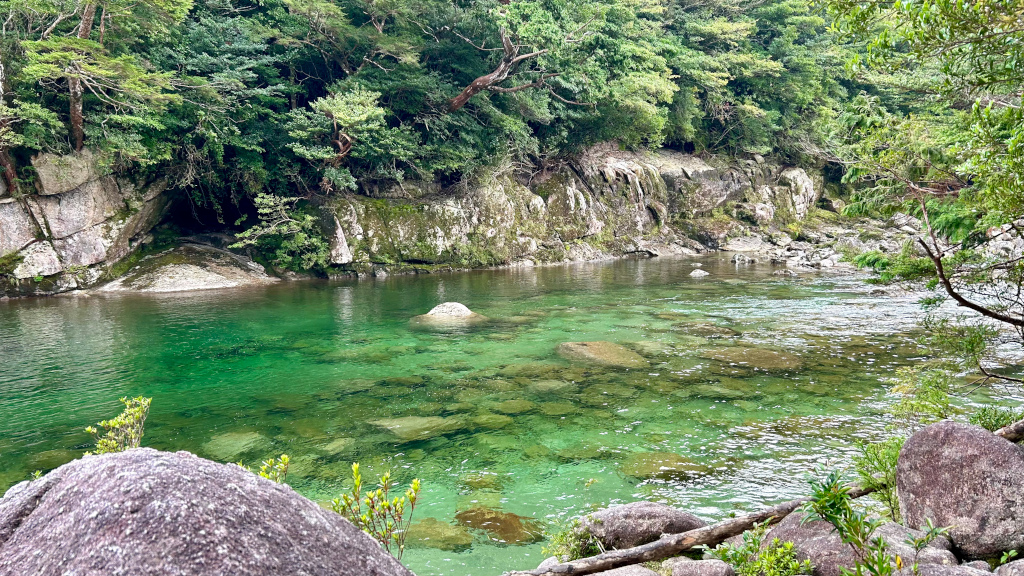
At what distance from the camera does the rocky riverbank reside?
20781 millimetres

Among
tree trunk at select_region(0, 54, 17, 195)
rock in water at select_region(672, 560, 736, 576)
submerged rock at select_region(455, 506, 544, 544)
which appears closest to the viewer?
rock in water at select_region(672, 560, 736, 576)

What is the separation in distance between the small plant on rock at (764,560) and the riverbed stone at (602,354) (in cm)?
729

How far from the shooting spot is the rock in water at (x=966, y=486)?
3.88m

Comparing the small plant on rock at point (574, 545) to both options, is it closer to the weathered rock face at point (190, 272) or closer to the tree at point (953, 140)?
the tree at point (953, 140)

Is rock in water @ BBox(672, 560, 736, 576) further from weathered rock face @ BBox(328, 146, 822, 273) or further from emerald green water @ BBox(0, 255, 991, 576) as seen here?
weathered rock face @ BBox(328, 146, 822, 273)

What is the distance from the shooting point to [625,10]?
32.3 m

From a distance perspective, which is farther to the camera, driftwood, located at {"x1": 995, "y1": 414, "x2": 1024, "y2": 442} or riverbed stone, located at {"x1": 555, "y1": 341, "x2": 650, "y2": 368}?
riverbed stone, located at {"x1": 555, "y1": 341, "x2": 650, "y2": 368}

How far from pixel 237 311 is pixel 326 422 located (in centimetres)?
1106

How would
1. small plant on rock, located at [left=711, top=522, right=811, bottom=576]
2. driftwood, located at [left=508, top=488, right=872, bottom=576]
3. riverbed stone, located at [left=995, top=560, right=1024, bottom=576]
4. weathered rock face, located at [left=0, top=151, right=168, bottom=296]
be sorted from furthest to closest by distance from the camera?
weathered rock face, located at [left=0, top=151, right=168, bottom=296], driftwood, located at [left=508, top=488, right=872, bottom=576], small plant on rock, located at [left=711, top=522, right=811, bottom=576], riverbed stone, located at [left=995, top=560, right=1024, bottom=576]

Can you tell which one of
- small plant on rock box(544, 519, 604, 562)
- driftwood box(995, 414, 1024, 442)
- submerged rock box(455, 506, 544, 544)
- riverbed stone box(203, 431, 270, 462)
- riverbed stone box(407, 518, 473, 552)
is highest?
driftwood box(995, 414, 1024, 442)

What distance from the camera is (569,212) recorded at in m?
35.3

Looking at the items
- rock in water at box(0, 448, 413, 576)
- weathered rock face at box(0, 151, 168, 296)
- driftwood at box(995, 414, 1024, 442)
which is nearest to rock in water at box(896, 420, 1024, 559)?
driftwood at box(995, 414, 1024, 442)

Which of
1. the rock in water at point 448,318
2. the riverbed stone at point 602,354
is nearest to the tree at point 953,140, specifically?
the riverbed stone at point 602,354

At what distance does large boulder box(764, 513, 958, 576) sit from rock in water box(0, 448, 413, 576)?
2801mm
